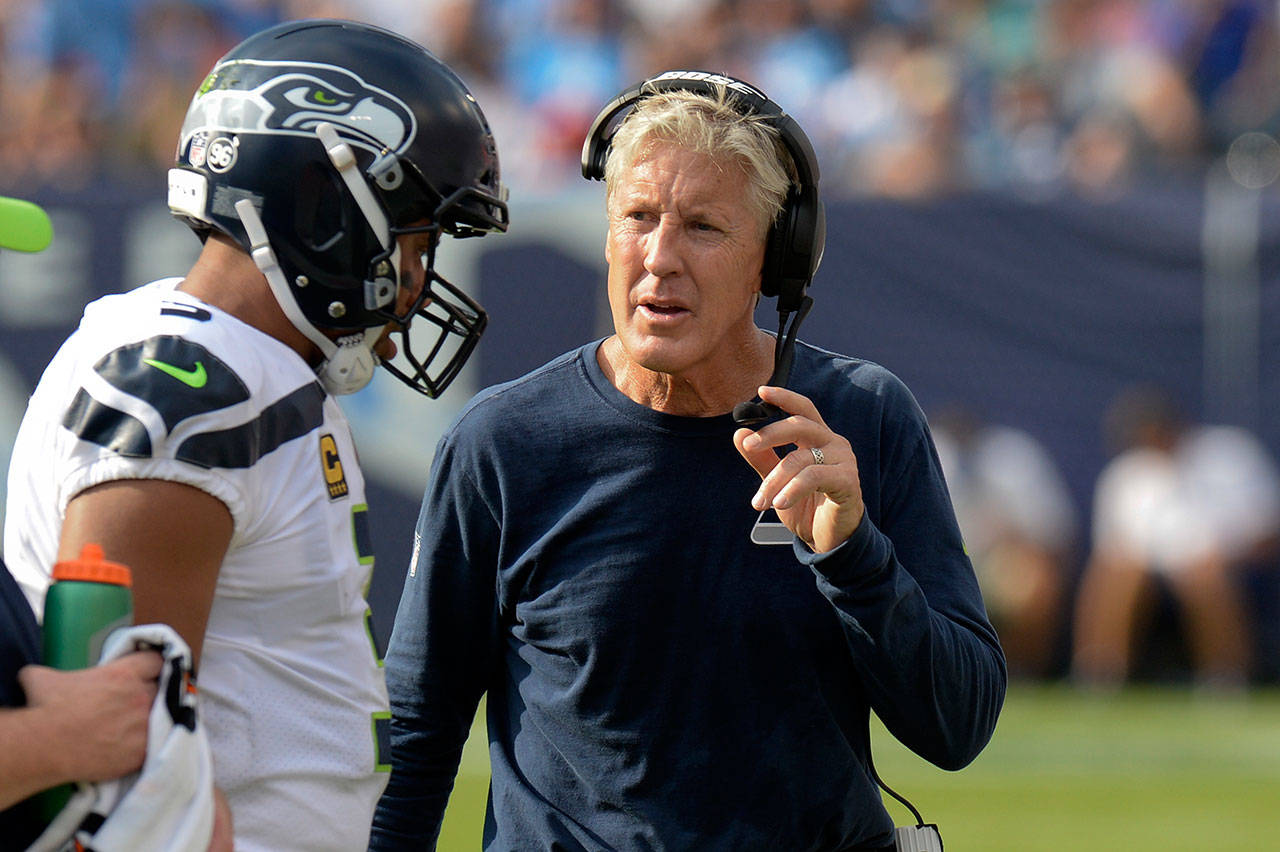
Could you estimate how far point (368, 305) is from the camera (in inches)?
99.7

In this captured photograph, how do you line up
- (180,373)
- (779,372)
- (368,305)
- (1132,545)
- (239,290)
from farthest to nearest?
(1132,545) → (779,372) → (368,305) → (239,290) → (180,373)

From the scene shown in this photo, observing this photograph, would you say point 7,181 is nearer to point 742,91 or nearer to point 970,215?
point 970,215

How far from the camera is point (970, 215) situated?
9562 mm

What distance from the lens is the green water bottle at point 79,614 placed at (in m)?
1.92

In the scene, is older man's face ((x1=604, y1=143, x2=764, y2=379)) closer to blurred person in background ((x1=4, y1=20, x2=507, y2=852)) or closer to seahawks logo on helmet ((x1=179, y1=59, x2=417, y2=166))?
blurred person in background ((x1=4, y1=20, x2=507, y2=852))

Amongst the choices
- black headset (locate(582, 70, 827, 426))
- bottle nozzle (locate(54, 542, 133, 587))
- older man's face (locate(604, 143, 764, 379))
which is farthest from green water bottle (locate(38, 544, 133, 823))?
black headset (locate(582, 70, 827, 426))

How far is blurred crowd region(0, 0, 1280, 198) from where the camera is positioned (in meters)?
10.6

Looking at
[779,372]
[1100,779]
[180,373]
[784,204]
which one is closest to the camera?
[180,373]

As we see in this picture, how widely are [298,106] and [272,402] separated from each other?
0.51 metres

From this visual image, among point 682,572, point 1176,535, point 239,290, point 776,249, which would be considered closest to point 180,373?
point 239,290

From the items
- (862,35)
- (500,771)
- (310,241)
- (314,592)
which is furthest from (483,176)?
(862,35)

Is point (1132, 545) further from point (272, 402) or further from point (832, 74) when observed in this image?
point (272, 402)

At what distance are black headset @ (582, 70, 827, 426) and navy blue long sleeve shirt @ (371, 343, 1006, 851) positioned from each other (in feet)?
0.45

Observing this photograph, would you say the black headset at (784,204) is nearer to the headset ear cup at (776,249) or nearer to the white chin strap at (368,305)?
the headset ear cup at (776,249)
